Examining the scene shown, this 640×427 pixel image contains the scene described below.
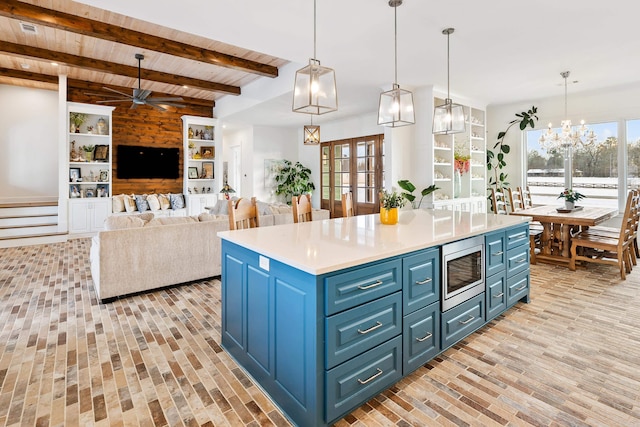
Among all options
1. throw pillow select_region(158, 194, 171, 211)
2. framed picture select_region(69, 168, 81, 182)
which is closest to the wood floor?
framed picture select_region(69, 168, 81, 182)

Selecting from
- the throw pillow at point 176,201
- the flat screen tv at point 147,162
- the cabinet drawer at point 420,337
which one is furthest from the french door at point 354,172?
→ the cabinet drawer at point 420,337

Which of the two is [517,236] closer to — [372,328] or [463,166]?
[372,328]

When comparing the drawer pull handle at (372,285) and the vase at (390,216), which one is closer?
the drawer pull handle at (372,285)

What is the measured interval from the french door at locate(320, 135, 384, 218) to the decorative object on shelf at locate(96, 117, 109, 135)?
526 cm

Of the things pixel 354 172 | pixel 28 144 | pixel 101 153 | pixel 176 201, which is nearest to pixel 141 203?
pixel 176 201

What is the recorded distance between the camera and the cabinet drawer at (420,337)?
2062mm

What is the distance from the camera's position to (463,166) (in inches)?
243

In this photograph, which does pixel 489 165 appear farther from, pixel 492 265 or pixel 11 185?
pixel 11 185

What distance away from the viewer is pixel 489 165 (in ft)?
24.6

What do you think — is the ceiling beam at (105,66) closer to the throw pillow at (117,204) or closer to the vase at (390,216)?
the throw pillow at (117,204)

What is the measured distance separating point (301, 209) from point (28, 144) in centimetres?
745

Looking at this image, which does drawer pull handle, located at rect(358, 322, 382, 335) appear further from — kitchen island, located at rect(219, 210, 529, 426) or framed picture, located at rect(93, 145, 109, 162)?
framed picture, located at rect(93, 145, 109, 162)

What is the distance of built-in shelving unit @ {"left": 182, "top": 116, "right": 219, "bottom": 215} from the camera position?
8523mm

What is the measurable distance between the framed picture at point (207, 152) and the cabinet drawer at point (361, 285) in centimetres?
796
